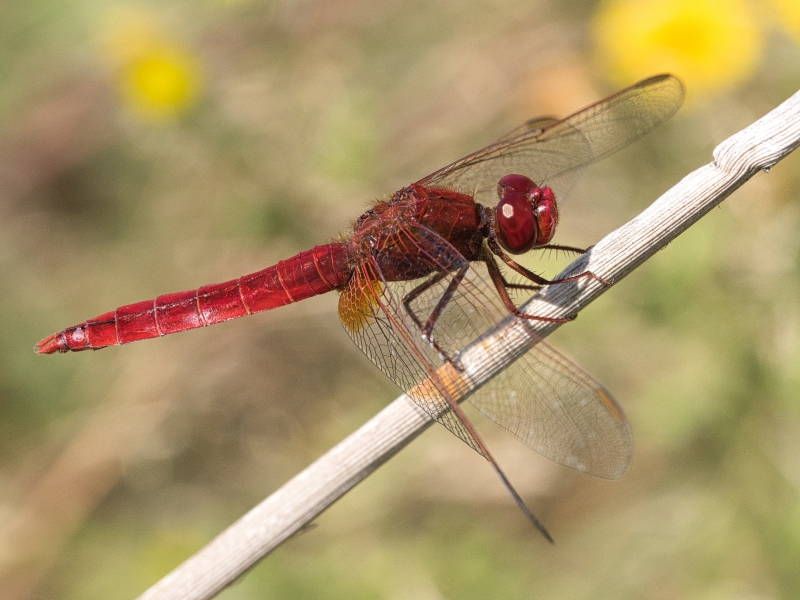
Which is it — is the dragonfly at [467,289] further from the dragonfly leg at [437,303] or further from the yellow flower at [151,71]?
the yellow flower at [151,71]

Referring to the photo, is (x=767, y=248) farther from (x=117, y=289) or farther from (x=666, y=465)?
(x=117, y=289)

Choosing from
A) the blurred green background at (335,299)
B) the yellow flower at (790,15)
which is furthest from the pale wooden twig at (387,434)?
the yellow flower at (790,15)

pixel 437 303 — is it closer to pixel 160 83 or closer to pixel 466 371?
pixel 466 371

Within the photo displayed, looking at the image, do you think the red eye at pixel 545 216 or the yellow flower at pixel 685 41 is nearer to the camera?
the red eye at pixel 545 216

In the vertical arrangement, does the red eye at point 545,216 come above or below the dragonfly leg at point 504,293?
above

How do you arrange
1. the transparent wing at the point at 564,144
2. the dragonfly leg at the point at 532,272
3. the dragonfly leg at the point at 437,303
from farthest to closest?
the transparent wing at the point at 564,144
the dragonfly leg at the point at 437,303
the dragonfly leg at the point at 532,272

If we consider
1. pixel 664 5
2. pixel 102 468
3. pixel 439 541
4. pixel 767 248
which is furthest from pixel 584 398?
pixel 102 468

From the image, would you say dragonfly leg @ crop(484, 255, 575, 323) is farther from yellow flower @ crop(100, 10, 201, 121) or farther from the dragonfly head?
yellow flower @ crop(100, 10, 201, 121)
